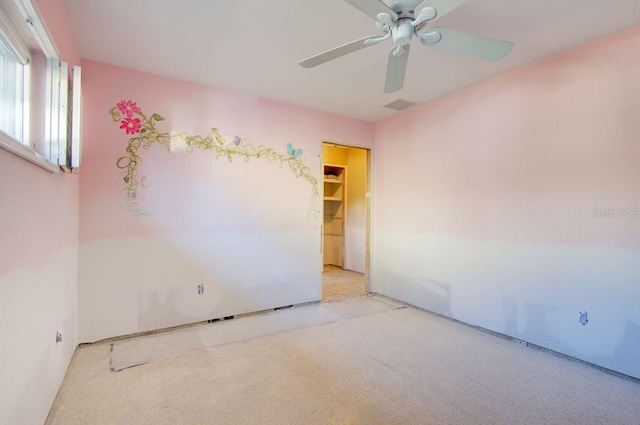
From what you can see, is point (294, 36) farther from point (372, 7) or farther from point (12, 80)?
point (12, 80)

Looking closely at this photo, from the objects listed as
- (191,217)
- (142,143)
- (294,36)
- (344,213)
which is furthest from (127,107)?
(344,213)

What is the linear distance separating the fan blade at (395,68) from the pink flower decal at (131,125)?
225 centimetres

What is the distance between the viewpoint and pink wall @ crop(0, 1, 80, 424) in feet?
3.90

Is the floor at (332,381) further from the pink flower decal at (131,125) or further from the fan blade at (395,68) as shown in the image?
the fan blade at (395,68)

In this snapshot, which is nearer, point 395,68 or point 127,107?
point 395,68

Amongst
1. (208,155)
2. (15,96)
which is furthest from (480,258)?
(15,96)

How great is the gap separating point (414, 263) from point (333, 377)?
202cm

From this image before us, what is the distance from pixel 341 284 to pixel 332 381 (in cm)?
276

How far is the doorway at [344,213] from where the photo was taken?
18.4 feet

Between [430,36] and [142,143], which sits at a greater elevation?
[430,36]

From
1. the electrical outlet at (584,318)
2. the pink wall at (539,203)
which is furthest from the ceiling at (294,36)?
the electrical outlet at (584,318)

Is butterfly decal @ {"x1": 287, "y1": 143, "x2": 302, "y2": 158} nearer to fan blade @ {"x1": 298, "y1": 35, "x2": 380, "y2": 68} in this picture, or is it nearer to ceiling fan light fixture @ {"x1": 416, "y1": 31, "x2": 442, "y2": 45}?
fan blade @ {"x1": 298, "y1": 35, "x2": 380, "y2": 68}

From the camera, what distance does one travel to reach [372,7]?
1511 millimetres

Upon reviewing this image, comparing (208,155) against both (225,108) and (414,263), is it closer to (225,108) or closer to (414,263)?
(225,108)
